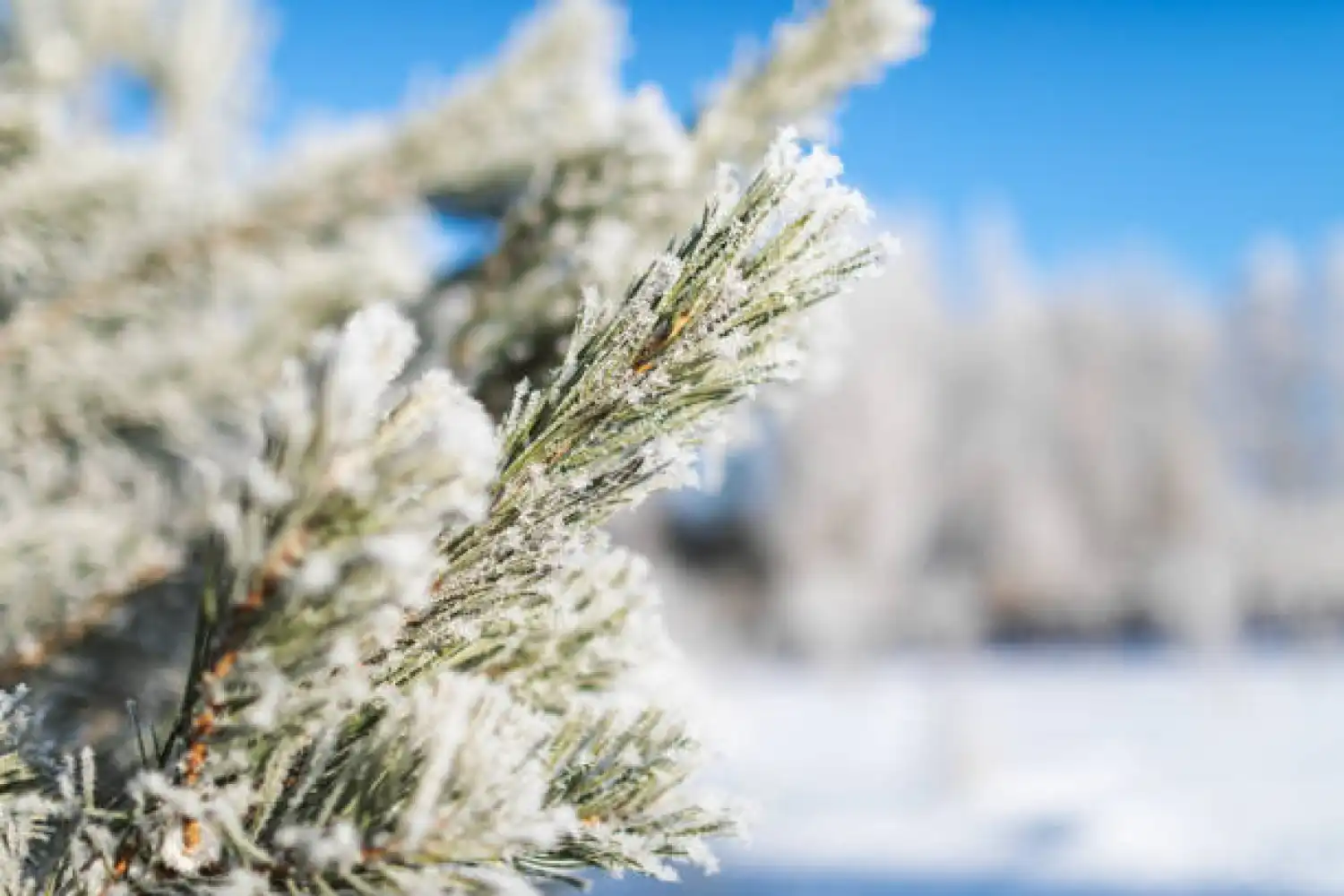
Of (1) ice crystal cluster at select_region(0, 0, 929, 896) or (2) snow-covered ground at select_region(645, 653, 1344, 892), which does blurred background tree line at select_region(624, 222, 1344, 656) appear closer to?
(2) snow-covered ground at select_region(645, 653, 1344, 892)

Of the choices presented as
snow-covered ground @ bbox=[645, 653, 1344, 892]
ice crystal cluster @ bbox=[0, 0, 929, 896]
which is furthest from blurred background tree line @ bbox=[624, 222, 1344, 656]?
ice crystal cluster @ bbox=[0, 0, 929, 896]

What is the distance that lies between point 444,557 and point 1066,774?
53.1 feet

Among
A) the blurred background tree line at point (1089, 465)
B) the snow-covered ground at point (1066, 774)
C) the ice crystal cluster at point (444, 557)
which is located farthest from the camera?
the blurred background tree line at point (1089, 465)

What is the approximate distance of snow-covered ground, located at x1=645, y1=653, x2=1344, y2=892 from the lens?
382 inches

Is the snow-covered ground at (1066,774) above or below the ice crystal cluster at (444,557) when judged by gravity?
above

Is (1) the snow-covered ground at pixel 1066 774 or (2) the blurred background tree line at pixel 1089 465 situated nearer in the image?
(1) the snow-covered ground at pixel 1066 774

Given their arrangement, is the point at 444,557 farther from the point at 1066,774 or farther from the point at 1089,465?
the point at 1089,465

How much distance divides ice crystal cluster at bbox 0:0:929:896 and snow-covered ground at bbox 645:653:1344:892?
3710 mm

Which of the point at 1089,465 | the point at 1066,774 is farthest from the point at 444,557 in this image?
the point at 1089,465

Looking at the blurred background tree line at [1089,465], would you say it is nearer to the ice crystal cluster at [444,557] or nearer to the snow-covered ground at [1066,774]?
the snow-covered ground at [1066,774]

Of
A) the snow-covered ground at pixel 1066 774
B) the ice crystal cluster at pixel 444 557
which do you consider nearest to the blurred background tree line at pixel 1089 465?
the snow-covered ground at pixel 1066 774

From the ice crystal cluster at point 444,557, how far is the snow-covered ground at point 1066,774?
371cm

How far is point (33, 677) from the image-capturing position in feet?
3.42

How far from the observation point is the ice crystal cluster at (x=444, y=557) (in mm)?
490
